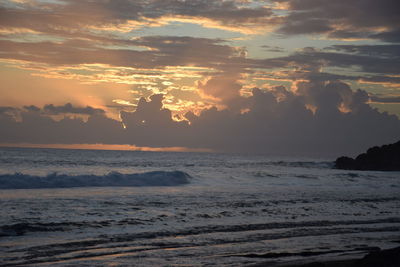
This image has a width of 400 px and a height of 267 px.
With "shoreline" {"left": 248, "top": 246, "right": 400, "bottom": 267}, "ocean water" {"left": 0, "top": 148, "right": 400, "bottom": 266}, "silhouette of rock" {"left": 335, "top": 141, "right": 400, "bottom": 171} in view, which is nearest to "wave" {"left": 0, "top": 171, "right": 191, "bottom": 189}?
"ocean water" {"left": 0, "top": 148, "right": 400, "bottom": 266}

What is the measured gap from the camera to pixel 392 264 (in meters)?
9.32

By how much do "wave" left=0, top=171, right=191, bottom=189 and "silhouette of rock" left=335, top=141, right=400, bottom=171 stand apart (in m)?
56.9

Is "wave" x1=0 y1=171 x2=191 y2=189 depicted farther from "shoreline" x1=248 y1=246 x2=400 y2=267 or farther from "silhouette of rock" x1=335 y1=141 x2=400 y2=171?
"silhouette of rock" x1=335 y1=141 x2=400 y2=171

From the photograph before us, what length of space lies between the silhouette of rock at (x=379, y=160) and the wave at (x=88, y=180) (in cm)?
5695

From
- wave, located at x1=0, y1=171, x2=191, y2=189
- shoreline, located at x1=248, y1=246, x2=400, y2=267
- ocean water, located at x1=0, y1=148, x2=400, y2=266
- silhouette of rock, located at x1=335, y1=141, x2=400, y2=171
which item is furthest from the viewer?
silhouette of rock, located at x1=335, y1=141, x2=400, y2=171

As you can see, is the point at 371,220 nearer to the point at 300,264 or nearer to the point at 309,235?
the point at 309,235

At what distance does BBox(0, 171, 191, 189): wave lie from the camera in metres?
31.0

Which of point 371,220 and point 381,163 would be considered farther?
point 381,163

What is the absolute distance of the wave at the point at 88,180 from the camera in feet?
102

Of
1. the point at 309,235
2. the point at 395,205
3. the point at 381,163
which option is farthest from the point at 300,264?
the point at 381,163

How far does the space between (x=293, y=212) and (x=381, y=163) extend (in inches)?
2928

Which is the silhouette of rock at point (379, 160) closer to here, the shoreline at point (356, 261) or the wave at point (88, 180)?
the wave at point (88, 180)

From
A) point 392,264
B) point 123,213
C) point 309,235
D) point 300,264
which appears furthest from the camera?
point 123,213

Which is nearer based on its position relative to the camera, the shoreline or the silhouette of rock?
the shoreline
